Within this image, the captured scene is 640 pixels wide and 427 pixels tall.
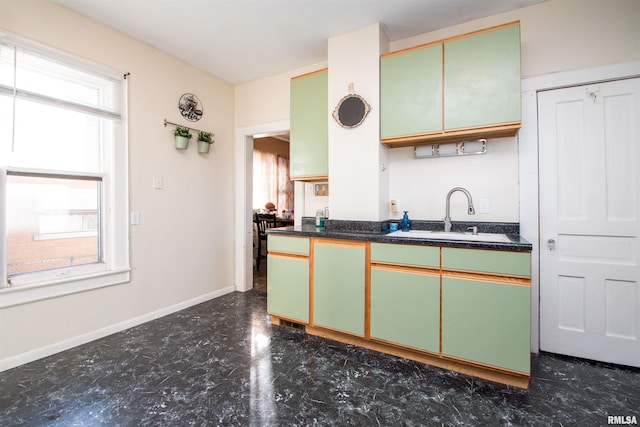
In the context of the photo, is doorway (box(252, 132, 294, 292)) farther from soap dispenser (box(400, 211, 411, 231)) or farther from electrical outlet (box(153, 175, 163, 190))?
soap dispenser (box(400, 211, 411, 231))

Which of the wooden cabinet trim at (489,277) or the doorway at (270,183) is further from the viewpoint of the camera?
the doorway at (270,183)

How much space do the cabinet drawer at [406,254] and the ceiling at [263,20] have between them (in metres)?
1.92

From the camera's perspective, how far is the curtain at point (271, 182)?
5969 mm

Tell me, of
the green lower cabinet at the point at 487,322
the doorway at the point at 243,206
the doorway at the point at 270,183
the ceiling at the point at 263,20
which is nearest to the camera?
the green lower cabinet at the point at 487,322

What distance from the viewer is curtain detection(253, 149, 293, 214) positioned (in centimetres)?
597

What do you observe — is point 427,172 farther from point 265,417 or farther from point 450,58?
point 265,417

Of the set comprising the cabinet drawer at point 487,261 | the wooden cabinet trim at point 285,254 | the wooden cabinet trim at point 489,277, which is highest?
the cabinet drawer at point 487,261

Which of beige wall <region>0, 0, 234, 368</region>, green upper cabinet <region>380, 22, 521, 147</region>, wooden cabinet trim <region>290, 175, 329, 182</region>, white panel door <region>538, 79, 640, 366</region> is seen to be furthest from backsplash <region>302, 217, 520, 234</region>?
beige wall <region>0, 0, 234, 368</region>

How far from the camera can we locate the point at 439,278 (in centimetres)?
199

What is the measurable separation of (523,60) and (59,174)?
12.7 ft

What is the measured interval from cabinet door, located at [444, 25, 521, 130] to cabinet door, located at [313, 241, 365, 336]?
50.6 inches

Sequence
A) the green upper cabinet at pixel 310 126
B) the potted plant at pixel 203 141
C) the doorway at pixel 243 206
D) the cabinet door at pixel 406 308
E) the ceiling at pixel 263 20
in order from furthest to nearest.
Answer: the doorway at pixel 243 206 < the potted plant at pixel 203 141 < the green upper cabinet at pixel 310 126 < the ceiling at pixel 263 20 < the cabinet door at pixel 406 308

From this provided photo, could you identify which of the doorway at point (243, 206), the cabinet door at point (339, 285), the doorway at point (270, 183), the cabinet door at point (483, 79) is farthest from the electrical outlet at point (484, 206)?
the doorway at point (270, 183)

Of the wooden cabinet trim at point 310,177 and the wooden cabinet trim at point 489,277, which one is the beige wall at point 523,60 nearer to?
the wooden cabinet trim at point 310,177
